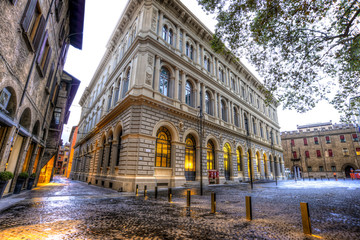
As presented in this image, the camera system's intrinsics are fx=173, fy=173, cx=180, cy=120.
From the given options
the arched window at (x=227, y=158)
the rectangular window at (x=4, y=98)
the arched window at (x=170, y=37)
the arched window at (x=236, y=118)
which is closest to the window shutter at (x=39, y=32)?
the rectangular window at (x=4, y=98)

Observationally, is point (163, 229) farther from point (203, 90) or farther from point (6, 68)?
point (203, 90)

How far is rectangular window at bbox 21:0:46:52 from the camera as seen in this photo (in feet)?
22.1

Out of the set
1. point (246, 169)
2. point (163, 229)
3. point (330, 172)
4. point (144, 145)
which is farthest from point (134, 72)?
point (330, 172)

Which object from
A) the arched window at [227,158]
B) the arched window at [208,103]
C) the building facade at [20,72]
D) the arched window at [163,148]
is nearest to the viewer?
the building facade at [20,72]

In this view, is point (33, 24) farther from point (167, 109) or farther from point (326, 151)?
point (326, 151)

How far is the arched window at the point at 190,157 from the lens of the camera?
1709 cm

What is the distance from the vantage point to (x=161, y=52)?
54.7ft

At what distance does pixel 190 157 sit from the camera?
17.6m

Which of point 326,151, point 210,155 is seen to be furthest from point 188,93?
point 326,151

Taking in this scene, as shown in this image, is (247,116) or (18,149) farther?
(247,116)

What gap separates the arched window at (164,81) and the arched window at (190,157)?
5.26 metres

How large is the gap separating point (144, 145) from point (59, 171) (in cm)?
8921

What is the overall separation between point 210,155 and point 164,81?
968 centimetres

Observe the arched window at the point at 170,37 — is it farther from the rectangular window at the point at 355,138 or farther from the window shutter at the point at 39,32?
the rectangular window at the point at 355,138
